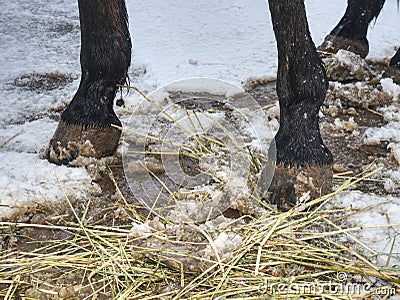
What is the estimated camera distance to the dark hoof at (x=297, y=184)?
1838 mm

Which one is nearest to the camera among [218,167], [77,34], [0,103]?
[218,167]

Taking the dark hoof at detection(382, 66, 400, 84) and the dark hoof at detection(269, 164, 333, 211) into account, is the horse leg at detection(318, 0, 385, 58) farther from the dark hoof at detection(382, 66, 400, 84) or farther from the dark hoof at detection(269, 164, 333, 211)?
the dark hoof at detection(269, 164, 333, 211)

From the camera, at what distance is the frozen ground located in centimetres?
194

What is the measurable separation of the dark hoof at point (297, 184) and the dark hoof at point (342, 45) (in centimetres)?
124

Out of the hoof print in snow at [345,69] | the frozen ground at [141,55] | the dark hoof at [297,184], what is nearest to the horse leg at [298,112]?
the dark hoof at [297,184]

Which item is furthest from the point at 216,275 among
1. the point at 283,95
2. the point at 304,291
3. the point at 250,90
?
the point at 250,90

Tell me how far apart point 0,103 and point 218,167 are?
1.00 metres

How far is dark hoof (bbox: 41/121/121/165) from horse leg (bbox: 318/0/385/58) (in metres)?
1.32

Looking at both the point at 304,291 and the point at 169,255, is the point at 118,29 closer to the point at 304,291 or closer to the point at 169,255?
the point at 169,255

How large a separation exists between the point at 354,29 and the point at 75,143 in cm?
152

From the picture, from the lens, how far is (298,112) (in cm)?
188

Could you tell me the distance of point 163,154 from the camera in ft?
6.94

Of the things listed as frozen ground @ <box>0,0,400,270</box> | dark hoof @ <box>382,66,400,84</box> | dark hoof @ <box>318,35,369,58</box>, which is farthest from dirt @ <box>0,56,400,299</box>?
dark hoof @ <box>318,35,369,58</box>

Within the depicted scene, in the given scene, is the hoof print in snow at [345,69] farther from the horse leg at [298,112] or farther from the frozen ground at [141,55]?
the horse leg at [298,112]
